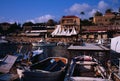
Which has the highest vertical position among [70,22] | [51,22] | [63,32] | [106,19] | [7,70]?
[106,19]

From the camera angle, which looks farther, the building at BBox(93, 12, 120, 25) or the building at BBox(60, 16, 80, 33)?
the building at BBox(93, 12, 120, 25)

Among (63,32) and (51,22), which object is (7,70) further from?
(51,22)

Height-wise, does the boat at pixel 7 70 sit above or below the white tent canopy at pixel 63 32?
below

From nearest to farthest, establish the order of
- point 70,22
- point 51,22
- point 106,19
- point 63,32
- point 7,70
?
point 7,70
point 63,32
point 70,22
point 106,19
point 51,22

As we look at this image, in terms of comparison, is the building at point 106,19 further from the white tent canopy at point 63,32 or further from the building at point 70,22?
the white tent canopy at point 63,32

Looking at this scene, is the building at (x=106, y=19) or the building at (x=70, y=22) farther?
the building at (x=106, y=19)

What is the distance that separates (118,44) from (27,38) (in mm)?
86830

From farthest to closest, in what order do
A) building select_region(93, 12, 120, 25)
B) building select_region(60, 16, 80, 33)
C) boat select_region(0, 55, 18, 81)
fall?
building select_region(93, 12, 120, 25) < building select_region(60, 16, 80, 33) < boat select_region(0, 55, 18, 81)

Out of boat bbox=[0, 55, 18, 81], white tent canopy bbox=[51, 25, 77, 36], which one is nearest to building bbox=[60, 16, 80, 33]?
white tent canopy bbox=[51, 25, 77, 36]

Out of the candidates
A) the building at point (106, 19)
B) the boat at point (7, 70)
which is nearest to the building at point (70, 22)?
the building at point (106, 19)

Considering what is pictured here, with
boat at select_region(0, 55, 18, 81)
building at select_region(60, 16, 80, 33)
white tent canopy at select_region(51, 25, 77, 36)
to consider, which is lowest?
boat at select_region(0, 55, 18, 81)

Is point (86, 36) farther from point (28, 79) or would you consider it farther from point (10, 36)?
point (28, 79)

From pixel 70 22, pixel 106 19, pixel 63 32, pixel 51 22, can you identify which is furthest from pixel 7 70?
pixel 51 22

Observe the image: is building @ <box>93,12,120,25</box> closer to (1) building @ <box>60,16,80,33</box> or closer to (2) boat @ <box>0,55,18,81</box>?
(1) building @ <box>60,16,80,33</box>
